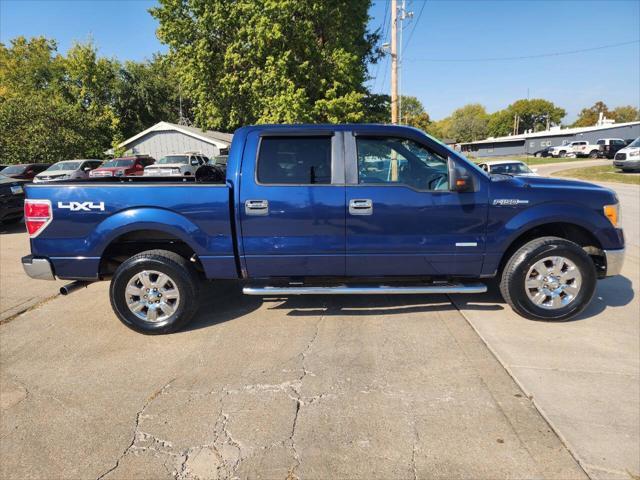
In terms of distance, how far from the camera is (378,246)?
12.7 ft

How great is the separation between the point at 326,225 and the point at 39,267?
2.81 meters

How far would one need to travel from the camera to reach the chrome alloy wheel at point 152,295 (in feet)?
12.7

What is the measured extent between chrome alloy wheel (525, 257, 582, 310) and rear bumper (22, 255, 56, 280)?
4711 millimetres

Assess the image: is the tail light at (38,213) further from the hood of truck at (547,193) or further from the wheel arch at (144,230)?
the hood of truck at (547,193)

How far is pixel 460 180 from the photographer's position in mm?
3709

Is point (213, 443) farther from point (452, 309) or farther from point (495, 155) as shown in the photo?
point (495, 155)

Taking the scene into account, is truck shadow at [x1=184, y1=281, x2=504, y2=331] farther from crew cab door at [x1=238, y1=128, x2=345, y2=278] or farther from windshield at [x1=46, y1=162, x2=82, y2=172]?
windshield at [x1=46, y1=162, x2=82, y2=172]

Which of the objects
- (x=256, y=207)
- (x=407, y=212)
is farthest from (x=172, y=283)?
(x=407, y=212)

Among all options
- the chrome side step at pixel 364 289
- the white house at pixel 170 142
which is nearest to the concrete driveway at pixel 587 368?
the chrome side step at pixel 364 289

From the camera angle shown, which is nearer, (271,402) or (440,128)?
(271,402)

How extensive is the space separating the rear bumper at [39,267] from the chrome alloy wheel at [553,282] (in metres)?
4.71

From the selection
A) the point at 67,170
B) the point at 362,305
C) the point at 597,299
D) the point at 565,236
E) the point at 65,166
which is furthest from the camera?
the point at 65,166

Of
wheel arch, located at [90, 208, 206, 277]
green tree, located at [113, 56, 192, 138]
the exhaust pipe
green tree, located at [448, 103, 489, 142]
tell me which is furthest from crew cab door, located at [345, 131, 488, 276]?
green tree, located at [448, 103, 489, 142]

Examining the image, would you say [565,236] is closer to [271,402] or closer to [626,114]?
[271,402]
